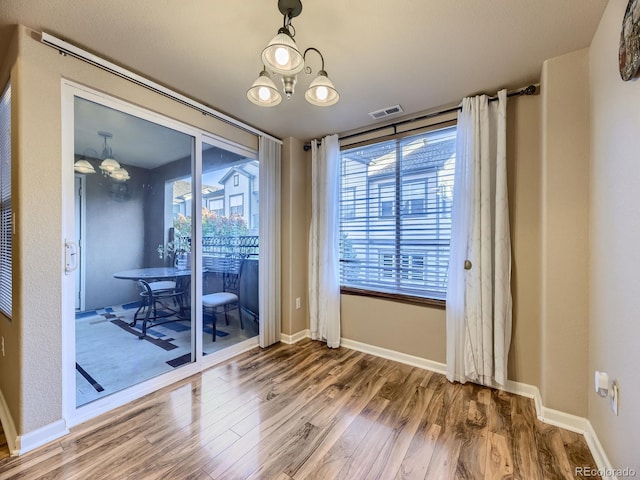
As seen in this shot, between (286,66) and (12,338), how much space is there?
7.55 ft

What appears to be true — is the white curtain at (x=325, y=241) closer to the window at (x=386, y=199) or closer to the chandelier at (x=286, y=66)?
the window at (x=386, y=199)

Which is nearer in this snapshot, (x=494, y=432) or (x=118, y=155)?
(x=494, y=432)

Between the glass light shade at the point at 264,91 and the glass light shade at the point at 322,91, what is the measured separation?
205 millimetres

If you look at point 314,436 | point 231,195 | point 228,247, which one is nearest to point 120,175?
point 231,195

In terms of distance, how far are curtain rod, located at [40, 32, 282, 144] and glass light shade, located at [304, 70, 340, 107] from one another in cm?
136

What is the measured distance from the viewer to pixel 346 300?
3139mm

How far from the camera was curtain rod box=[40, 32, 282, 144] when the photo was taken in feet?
5.38

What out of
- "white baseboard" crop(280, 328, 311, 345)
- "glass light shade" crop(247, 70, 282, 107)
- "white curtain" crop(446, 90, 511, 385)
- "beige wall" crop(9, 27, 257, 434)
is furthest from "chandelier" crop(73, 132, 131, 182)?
"white curtain" crop(446, 90, 511, 385)

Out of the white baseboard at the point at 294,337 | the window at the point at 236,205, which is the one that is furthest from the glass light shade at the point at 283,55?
the white baseboard at the point at 294,337

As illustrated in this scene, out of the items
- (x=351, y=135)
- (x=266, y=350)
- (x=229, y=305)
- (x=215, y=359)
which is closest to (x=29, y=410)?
(x=215, y=359)

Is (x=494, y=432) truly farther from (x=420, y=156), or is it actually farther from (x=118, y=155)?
(x=118, y=155)

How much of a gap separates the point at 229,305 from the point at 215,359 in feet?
1.78

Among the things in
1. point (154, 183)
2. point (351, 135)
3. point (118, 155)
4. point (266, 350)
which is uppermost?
point (351, 135)

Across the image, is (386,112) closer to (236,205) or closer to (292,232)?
(292,232)
